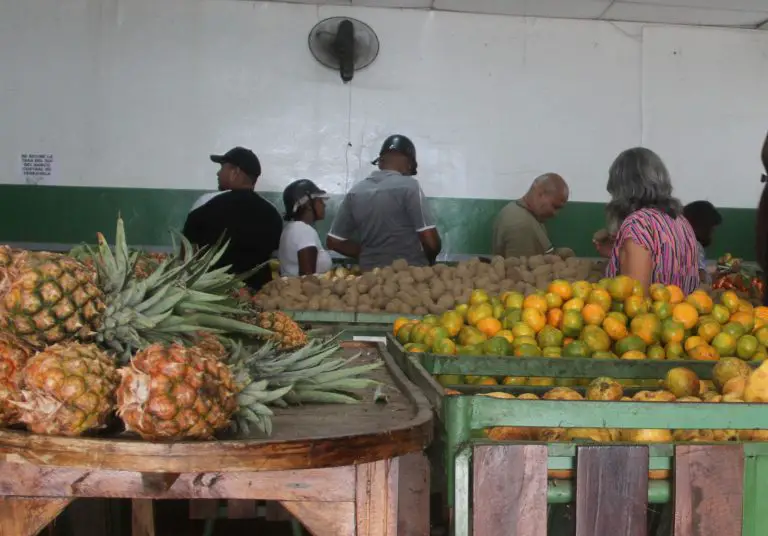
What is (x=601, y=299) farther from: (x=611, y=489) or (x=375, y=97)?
(x=375, y=97)

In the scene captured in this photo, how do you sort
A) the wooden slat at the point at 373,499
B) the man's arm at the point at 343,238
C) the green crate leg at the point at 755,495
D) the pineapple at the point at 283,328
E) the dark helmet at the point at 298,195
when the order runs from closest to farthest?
the wooden slat at the point at 373,499
the green crate leg at the point at 755,495
the pineapple at the point at 283,328
the man's arm at the point at 343,238
the dark helmet at the point at 298,195

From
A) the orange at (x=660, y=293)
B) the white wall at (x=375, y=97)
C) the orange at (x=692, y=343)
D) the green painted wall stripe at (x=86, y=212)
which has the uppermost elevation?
the white wall at (x=375, y=97)

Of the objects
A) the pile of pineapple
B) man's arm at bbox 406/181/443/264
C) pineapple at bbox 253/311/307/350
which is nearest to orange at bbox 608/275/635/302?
pineapple at bbox 253/311/307/350

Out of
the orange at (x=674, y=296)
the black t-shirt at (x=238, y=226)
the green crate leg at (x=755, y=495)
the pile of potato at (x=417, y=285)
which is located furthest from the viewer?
the black t-shirt at (x=238, y=226)

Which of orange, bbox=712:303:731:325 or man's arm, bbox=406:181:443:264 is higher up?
man's arm, bbox=406:181:443:264

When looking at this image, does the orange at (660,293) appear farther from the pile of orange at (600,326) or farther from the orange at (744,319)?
the orange at (744,319)

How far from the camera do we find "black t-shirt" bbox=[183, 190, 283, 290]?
5.11 m

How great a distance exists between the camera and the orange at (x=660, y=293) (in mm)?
3268

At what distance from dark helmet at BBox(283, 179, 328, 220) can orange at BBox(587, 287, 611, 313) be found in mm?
3697

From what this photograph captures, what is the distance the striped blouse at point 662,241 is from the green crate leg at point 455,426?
2.40 metres

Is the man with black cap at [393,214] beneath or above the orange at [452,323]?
above

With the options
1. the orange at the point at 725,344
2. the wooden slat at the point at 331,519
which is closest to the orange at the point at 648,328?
the orange at the point at 725,344

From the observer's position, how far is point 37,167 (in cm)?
741

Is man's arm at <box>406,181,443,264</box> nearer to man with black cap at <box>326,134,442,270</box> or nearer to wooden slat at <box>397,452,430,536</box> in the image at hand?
man with black cap at <box>326,134,442,270</box>
